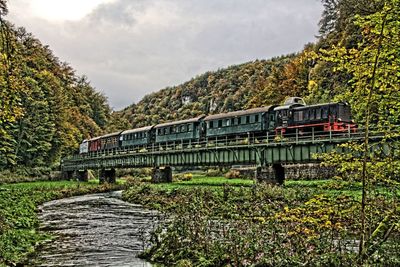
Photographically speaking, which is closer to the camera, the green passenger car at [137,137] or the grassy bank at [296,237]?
the grassy bank at [296,237]

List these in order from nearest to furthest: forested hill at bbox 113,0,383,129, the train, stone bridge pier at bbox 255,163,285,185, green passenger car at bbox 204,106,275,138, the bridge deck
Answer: the bridge deck → stone bridge pier at bbox 255,163,285,185 → the train → green passenger car at bbox 204,106,275,138 → forested hill at bbox 113,0,383,129

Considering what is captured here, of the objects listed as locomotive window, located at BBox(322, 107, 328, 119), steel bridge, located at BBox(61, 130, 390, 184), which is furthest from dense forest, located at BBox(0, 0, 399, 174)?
steel bridge, located at BBox(61, 130, 390, 184)

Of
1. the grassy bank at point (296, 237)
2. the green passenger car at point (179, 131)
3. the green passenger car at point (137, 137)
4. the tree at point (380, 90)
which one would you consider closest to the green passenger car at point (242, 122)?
the green passenger car at point (179, 131)

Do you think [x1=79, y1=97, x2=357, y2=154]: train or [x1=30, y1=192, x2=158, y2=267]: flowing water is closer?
[x1=30, y1=192, x2=158, y2=267]: flowing water

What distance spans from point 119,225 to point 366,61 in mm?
17963

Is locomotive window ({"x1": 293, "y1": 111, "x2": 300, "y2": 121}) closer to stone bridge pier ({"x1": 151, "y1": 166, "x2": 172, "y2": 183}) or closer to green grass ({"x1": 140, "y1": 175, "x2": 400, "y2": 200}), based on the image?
green grass ({"x1": 140, "y1": 175, "x2": 400, "y2": 200})

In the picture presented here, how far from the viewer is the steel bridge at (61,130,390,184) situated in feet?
107

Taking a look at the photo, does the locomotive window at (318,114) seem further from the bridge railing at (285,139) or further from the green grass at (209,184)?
the green grass at (209,184)

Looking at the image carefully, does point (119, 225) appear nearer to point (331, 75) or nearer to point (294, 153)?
point (294, 153)

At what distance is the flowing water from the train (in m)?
15.3

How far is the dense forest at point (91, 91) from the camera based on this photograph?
1536cm

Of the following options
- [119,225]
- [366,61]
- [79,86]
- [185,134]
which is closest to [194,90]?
[79,86]

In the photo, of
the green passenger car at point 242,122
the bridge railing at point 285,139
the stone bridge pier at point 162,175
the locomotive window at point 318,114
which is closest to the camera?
the bridge railing at point 285,139

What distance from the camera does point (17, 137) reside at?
6644 cm
